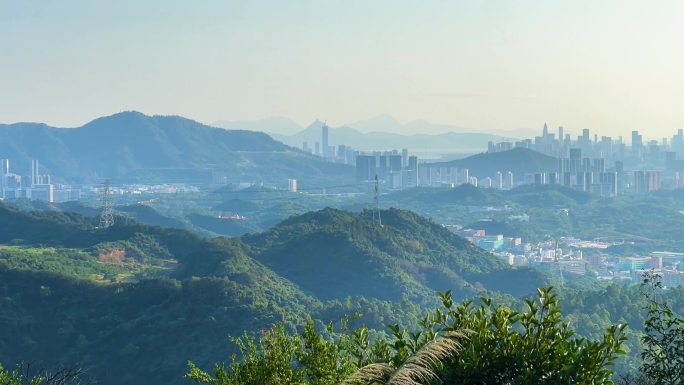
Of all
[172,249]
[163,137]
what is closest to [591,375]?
[172,249]

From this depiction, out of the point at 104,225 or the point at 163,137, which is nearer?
the point at 104,225

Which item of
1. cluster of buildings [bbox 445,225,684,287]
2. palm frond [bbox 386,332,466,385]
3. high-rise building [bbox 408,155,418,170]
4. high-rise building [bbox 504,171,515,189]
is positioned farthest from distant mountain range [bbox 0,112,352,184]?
palm frond [bbox 386,332,466,385]

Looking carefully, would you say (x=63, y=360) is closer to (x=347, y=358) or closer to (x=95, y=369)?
(x=95, y=369)

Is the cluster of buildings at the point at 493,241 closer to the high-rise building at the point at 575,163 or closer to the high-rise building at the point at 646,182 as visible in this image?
the high-rise building at the point at 646,182

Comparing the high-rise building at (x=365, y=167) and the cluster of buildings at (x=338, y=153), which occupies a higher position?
the cluster of buildings at (x=338, y=153)

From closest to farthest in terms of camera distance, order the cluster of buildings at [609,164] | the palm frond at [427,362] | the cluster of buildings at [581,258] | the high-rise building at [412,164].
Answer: the palm frond at [427,362], the cluster of buildings at [581,258], the cluster of buildings at [609,164], the high-rise building at [412,164]

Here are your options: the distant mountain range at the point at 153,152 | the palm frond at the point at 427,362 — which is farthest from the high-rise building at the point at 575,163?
the palm frond at the point at 427,362

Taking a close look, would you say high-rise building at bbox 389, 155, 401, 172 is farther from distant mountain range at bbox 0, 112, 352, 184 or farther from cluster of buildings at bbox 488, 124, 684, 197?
cluster of buildings at bbox 488, 124, 684, 197
